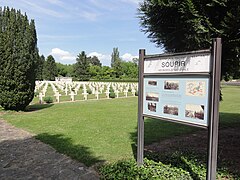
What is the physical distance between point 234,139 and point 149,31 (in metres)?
4.26

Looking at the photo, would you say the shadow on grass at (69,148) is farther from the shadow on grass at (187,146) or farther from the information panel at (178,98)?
the information panel at (178,98)

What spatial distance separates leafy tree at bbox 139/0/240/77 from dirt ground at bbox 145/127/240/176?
194 cm

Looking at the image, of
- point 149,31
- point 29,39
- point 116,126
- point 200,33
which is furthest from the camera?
point 29,39

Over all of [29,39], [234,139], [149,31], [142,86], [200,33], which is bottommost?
[234,139]

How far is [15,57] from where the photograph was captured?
419 inches

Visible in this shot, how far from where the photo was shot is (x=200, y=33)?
355 cm

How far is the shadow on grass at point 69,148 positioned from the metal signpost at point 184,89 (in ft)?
4.12

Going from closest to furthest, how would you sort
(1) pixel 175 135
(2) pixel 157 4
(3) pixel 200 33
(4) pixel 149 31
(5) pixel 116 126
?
1. (3) pixel 200 33
2. (2) pixel 157 4
3. (4) pixel 149 31
4. (1) pixel 175 135
5. (5) pixel 116 126

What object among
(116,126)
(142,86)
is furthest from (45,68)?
(142,86)

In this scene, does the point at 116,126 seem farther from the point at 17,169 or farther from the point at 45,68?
the point at 45,68

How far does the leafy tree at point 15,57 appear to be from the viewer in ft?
34.8

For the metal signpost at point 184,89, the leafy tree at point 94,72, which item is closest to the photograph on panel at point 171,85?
the metal signpost at point 184,89

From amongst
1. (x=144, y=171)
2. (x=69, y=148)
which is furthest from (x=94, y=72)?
(x=144, y=171)

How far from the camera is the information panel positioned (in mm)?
3100
